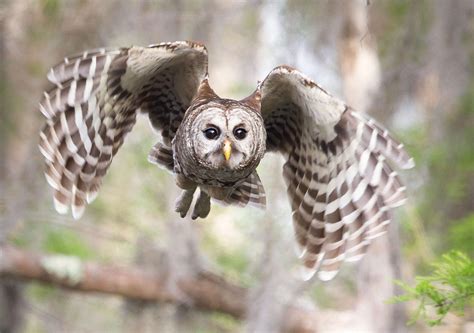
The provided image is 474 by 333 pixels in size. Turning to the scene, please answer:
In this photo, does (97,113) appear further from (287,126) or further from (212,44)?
(212,44)

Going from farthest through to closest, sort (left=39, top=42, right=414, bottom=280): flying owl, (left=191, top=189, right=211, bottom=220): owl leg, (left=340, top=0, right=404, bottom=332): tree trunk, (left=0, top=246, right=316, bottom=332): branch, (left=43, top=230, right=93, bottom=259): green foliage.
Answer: (left=43, top=230, right=93, bottom=259): green foliage < (left=0, top=246, right=316, bottom=332): branch < (left=340, top=0, right=404, bottom=332): tree trunk < (left=191, top=189, right=211, bottom=220): owl leg < (left=39, top=42, right=414, bottom=280): flying owl

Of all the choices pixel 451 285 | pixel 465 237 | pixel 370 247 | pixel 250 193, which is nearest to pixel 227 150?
pixel 250 193

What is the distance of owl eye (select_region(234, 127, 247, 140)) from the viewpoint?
4.94 m

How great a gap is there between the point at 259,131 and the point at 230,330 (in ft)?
16.7

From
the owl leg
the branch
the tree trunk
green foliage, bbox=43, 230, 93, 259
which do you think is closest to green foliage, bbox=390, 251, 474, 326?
the owl leg

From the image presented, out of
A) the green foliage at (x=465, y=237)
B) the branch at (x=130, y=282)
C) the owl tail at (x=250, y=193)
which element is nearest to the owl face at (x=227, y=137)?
the owl tail at (x=250, y=193)

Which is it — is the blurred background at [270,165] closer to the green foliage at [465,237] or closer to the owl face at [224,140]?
the green foliage at [465,237]

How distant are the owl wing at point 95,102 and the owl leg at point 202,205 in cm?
59

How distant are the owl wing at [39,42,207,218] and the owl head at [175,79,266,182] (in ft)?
1.32

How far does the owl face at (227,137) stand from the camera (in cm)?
492

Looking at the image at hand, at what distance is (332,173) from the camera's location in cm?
536

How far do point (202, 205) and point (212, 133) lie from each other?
2.14ft

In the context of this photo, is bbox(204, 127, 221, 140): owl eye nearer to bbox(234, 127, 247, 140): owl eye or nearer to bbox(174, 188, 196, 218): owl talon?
bbox(234, 127, 247, 140): owl eye

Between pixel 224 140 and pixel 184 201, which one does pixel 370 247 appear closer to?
pixel 184 201
